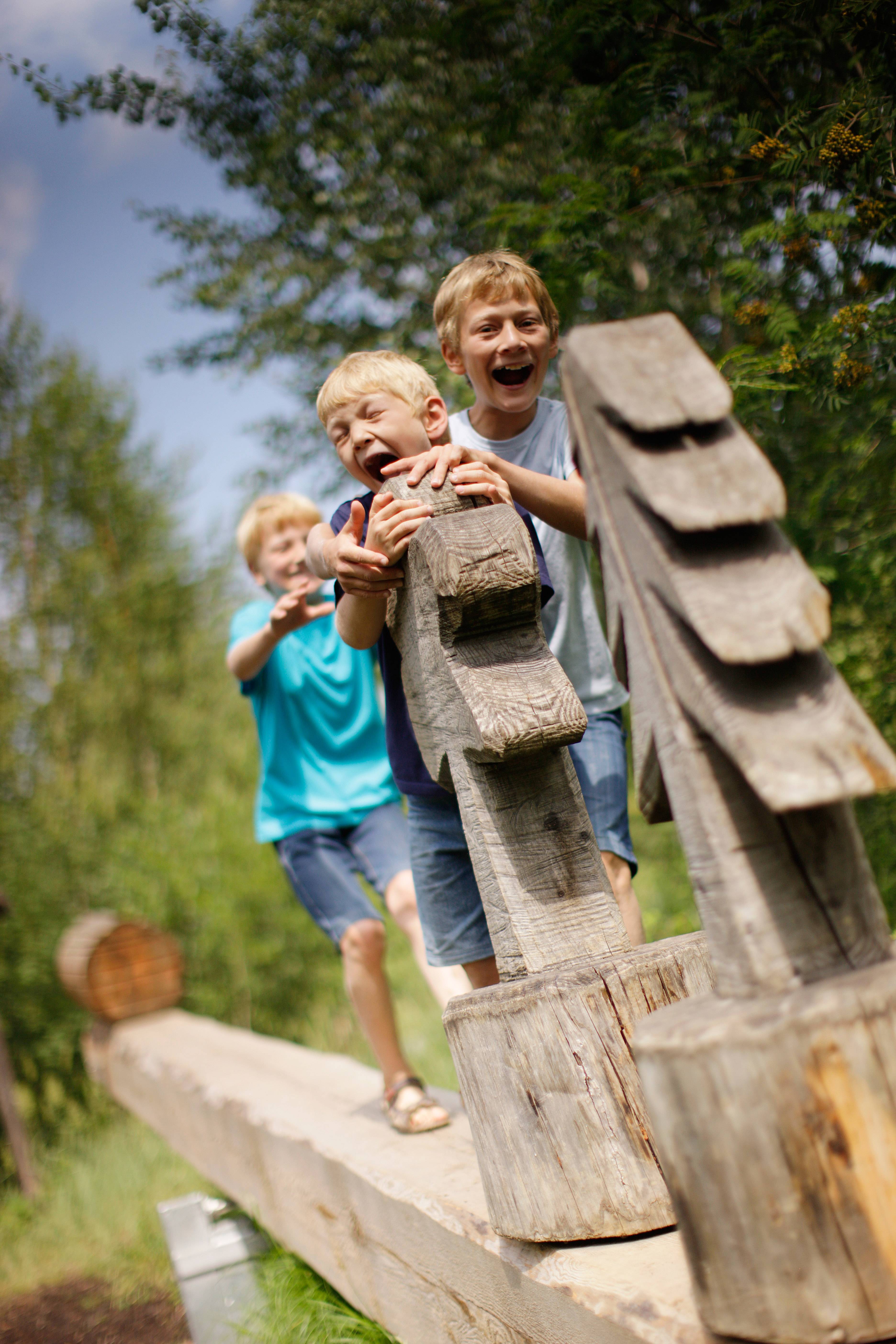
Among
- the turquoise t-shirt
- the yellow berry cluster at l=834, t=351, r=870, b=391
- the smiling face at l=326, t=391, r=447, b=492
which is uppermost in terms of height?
the smiling face at l=326, t=391, r=447, b=492

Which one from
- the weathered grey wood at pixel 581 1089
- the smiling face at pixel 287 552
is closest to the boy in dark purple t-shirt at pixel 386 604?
the weathered grey wood at pixel 581 1089

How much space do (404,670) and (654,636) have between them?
77 centimetres

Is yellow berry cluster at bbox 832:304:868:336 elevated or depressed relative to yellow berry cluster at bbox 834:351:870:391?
elevated

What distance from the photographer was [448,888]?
2158 millimetres

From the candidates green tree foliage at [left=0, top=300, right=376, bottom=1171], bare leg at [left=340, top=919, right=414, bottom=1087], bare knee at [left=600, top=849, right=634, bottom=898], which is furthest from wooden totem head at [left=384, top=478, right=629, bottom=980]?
green tree foliage at [left=0, top=300, right=376, bottom=1171]

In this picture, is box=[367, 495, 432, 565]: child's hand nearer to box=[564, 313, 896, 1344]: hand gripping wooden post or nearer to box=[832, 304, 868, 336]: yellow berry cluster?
box=[564, 313, 896, 1344]: hand gripping wooden post

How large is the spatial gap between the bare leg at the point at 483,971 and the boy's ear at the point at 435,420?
1111 mm

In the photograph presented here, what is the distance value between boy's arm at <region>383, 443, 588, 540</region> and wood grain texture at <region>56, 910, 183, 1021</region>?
14.3 feet

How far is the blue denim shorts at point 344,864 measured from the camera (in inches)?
121

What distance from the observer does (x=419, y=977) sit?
6.82 metres

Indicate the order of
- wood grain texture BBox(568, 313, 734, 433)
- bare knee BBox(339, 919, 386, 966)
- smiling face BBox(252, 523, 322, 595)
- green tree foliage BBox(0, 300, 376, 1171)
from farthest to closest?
green tree foliage BBox(0, 300, 376, 1171), smiling face BBox(252, 523, 322, 595), bare knee BBox(339, 919, 386, 966), wood grain texture BBox(568, 313, 734, 433)

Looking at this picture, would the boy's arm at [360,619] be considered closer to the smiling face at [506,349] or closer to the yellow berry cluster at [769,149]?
the smiling face at [506,349]

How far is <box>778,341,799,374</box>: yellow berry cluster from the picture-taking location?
235 centimetres

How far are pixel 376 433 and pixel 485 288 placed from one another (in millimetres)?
430
